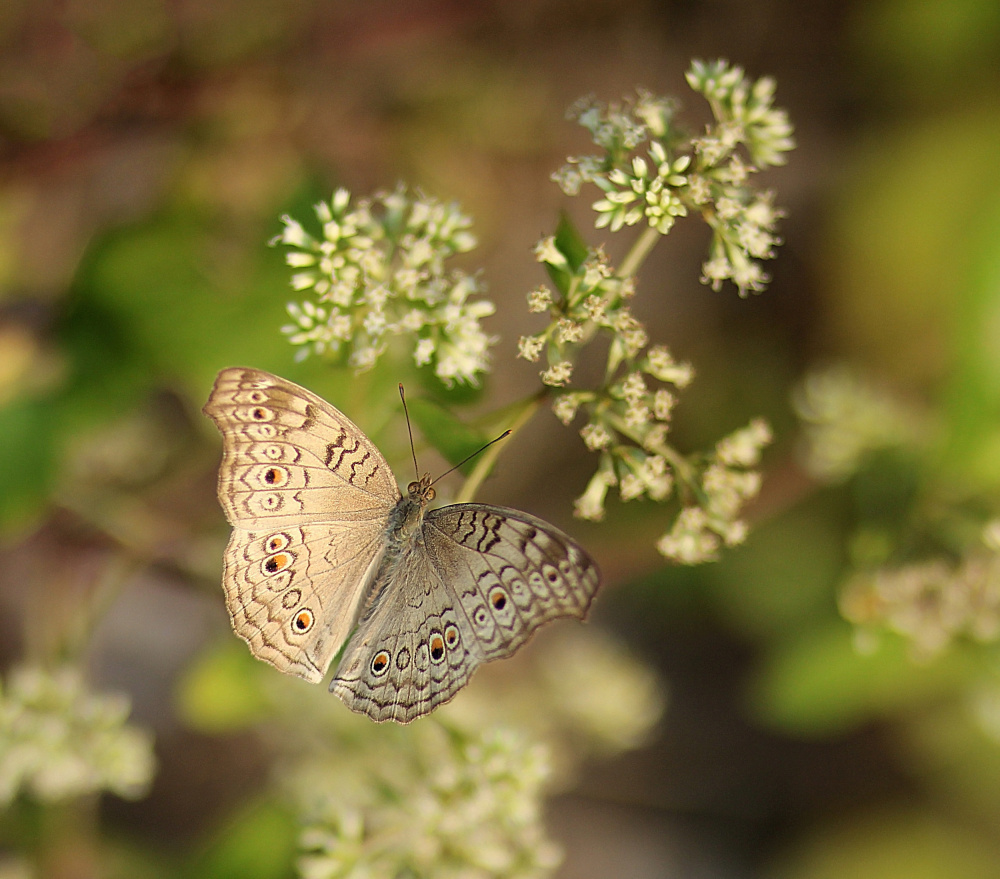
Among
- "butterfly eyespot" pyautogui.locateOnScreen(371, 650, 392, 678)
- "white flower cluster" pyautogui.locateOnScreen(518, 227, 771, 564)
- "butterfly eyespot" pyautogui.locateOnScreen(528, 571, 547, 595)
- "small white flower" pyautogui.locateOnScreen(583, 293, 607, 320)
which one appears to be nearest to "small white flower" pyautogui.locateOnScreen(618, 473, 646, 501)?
"white flower cluster" pyautogui.locateOnScreen(518, 227, 771, 564)

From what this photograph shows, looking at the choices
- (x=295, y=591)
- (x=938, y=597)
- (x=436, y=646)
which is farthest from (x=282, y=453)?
(x=938, y=597)

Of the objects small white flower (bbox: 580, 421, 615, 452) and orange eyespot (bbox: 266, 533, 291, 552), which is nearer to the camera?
small white flower (bbox: 580, 421, 615, 452)

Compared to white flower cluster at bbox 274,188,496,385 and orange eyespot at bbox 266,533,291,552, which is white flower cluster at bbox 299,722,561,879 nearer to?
orange eyespot at bbox 266,533,291,552

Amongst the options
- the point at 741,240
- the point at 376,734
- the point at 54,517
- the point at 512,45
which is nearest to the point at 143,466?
the point at 54,517

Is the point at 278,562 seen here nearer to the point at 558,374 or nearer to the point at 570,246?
the point at 558,374

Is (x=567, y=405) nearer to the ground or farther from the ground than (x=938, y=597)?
nearer to the ground

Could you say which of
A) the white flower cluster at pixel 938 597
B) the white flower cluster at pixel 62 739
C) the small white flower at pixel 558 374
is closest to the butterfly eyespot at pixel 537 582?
the small white flower at pixel 558 374

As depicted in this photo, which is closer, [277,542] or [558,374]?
[558,374]
